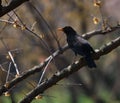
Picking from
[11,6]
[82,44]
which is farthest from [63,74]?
[82,44]

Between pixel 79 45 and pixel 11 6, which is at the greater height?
pixel 11 6

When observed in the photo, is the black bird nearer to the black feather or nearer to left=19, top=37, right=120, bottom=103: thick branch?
the black feather

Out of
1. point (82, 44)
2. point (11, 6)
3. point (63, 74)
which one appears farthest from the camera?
point (82, 44)

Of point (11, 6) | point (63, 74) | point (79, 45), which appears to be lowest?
point (79, 45)

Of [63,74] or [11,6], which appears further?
[63,74]

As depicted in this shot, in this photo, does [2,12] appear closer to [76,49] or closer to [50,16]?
[76,49]

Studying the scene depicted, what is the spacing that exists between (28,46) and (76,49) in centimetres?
709

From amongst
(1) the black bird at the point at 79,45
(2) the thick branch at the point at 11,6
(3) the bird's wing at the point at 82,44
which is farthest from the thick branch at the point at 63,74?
(3) the bird's wing at the point at 82,44

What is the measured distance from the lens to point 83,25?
496 inches

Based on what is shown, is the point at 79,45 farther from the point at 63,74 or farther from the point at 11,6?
the point at 11,6

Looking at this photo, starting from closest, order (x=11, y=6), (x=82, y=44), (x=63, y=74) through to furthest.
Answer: (x=11, y=6) → (x=63, y=74) → (x=82, y=44)

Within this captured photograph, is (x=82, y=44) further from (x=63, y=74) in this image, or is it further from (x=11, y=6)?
(x=11, y=6)

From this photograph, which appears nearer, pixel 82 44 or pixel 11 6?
pixel 11 6

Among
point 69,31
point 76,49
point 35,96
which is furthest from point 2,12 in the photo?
point 69,31
